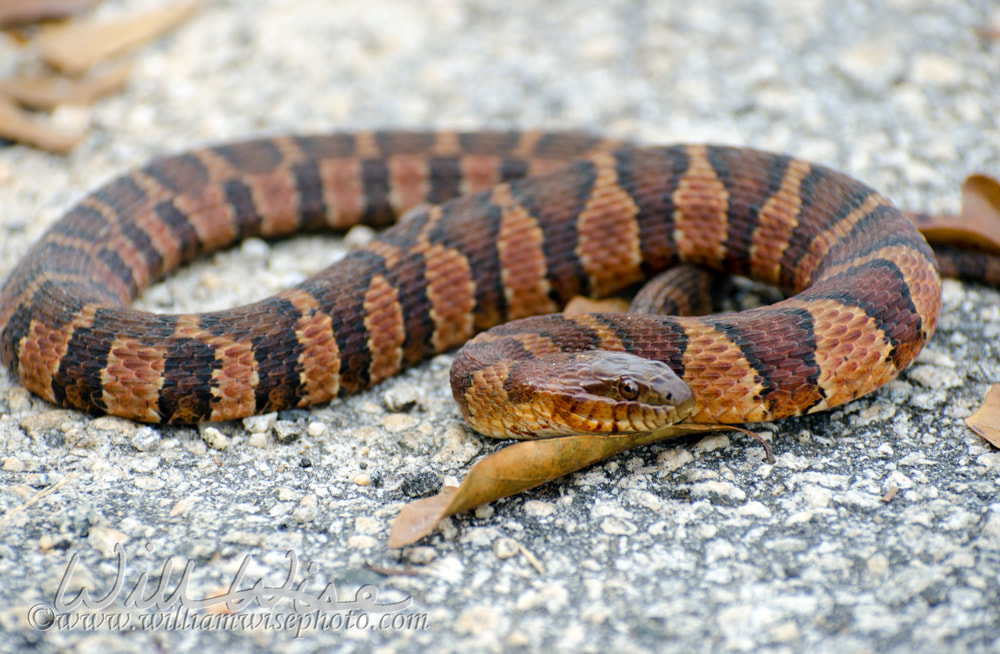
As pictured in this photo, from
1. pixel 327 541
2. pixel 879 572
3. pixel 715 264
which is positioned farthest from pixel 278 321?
pixel 879 572

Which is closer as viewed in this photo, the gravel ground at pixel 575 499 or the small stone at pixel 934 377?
the gravel ground at pixel 575 499

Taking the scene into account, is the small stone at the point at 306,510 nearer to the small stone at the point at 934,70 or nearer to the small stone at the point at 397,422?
the small stone at the point at 397,422

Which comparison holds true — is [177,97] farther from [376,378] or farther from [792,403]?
[792,403]

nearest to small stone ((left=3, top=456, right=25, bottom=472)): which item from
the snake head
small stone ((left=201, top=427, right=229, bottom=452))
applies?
small stone ((left=201, top=427, right=229, bottom=452))

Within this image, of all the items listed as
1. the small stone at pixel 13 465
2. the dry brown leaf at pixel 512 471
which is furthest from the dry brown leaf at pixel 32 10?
the dry brown leaf at pixel 512 471

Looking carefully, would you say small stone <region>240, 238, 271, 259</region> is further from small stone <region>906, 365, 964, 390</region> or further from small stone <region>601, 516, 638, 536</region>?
small stone <region>906, 365, 964, 390</region>

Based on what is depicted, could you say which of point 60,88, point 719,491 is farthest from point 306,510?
point 60,88
